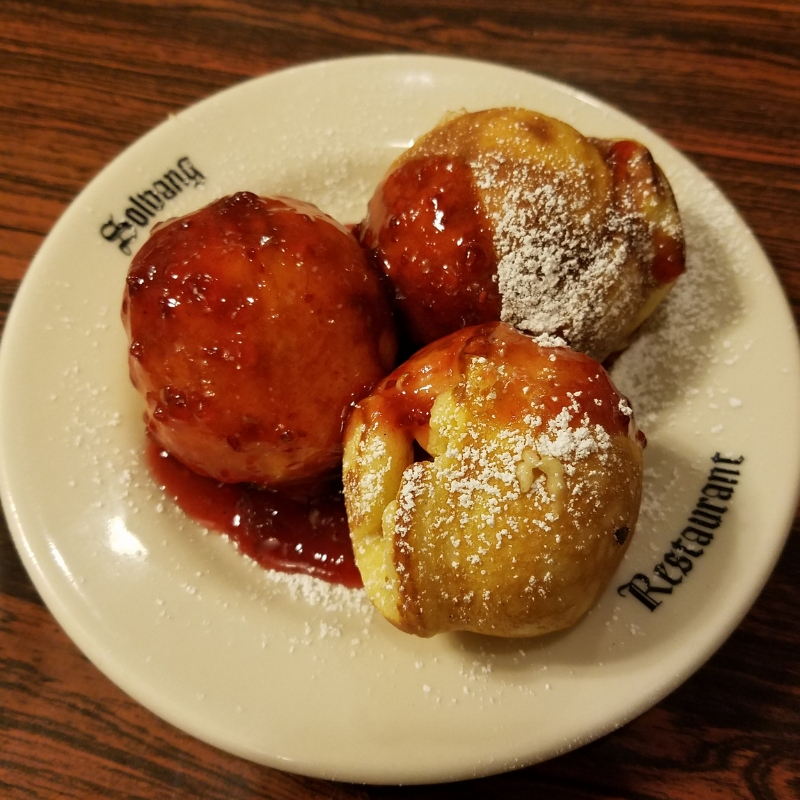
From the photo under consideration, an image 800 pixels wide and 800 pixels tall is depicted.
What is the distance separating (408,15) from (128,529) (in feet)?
4.62

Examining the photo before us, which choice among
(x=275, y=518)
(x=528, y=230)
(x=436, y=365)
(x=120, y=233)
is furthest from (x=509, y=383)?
(x=120, y=233)

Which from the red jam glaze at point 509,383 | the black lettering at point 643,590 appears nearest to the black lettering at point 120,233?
the red jam glaze at point 509,383

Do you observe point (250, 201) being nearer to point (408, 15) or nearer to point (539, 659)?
point (539, 659)

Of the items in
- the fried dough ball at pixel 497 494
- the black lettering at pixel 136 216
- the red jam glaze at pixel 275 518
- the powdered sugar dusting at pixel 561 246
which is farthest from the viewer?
the black lettering at pixel 136 216

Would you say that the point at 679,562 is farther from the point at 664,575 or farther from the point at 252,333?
the point at 252,333

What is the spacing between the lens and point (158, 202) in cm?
117

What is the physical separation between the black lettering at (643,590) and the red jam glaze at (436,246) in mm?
397

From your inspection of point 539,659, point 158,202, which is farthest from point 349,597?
point 158,202

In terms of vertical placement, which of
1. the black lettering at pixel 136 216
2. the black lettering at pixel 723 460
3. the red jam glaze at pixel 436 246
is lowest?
the black lettering at pixel 723 460

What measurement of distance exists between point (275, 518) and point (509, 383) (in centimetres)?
46

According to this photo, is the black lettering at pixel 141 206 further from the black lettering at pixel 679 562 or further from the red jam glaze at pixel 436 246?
the black lettering at pixel 679 562

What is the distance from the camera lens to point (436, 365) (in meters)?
0.84

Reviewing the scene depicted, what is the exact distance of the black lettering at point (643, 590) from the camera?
0.90 meters

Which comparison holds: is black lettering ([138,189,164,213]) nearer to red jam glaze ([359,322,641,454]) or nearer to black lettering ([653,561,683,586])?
red jam glaze ([359,322,641,454])
